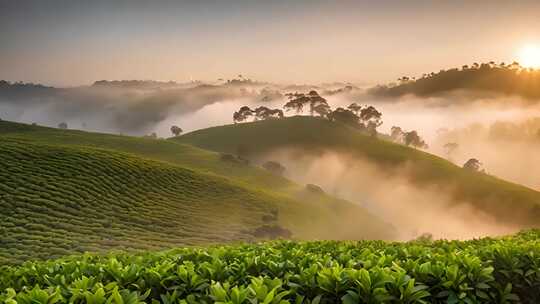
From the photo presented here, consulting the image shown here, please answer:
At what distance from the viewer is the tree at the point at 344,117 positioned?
19262cm

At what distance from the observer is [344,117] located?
194 m

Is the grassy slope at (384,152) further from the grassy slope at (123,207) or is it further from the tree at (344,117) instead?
the grassy slope at (123,207)

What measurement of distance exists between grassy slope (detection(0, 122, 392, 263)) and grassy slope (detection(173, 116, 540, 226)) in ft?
159

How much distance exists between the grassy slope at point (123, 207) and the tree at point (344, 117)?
314ft

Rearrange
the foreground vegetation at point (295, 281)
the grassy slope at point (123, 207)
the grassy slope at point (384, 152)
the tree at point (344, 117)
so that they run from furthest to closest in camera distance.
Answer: the tree at point (344, 117), the grassy slope at point (384, 152), the grassy slope at point (123, 207), the foreground vegetation at point (295, 281)

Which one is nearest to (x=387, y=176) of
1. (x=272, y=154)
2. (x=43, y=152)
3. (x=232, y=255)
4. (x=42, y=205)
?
(x=272, y=154)

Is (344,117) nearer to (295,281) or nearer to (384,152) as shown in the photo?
(384,152)

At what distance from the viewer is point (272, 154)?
165m

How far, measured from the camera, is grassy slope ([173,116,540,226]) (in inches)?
5231

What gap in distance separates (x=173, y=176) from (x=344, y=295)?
233 ft

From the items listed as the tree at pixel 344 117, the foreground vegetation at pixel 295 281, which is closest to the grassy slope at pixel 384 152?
the tree at pixel 344 117

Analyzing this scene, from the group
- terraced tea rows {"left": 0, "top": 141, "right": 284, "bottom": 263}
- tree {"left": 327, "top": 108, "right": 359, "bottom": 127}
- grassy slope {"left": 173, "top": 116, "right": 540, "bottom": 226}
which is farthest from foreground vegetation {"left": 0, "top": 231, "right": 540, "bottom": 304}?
tree {"left": 327, "top": 108, "right": 359, "bottom": 127}

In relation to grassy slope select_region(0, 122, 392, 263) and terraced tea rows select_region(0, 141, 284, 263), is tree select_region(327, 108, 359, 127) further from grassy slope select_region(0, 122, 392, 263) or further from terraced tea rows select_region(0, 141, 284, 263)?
terraced tea rows select_region(0, 141, 284, 263)

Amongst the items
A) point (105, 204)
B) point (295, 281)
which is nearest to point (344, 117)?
point (105, 204)
